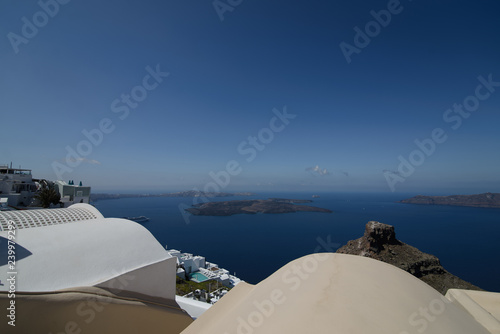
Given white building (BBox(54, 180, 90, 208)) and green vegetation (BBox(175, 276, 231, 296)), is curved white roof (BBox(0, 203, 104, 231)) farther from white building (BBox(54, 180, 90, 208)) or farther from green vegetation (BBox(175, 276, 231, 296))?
green vegetation (BBox(175, 276, 231, 296))

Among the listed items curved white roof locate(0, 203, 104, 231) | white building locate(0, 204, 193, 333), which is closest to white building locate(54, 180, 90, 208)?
curved white roof locate(0, 203, 104, 231)

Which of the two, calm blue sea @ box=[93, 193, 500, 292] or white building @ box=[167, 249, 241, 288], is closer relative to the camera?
white building @ box=[167, 249, 241, 288]

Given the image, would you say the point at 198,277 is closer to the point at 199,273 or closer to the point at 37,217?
the point at 199,273

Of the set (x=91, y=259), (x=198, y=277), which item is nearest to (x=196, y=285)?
(x=198, y=277)

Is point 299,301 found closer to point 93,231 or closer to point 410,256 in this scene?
point 93,231

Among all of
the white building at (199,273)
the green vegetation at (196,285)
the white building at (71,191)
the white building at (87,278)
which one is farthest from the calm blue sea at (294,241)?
the white building at (87,278)
